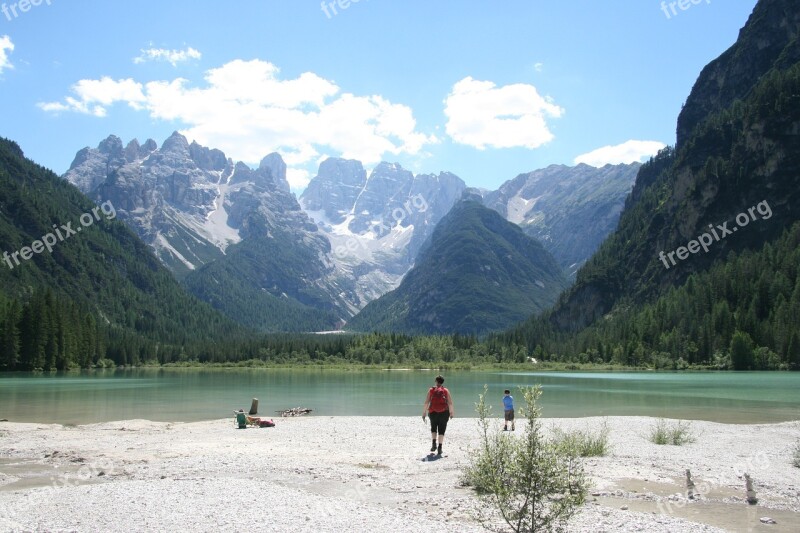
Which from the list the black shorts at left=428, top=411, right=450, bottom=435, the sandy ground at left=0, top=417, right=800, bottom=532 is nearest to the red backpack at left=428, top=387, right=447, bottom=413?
the black shorts at left=428, top=411, right=450, bottom=435

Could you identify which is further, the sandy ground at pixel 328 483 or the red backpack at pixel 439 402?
the red backpack at pixel 439 402

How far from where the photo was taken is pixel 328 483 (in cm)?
2142

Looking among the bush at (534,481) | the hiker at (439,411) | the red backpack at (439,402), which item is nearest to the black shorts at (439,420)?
the hiker at (439,411)

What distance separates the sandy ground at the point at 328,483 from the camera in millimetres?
16286

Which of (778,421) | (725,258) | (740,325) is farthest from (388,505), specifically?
(725,258)

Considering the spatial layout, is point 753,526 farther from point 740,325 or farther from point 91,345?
point 91,345

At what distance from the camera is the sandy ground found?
53.4 feet

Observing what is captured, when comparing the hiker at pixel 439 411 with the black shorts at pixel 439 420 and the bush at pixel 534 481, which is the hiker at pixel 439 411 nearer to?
the black shorts at pixel 439 420

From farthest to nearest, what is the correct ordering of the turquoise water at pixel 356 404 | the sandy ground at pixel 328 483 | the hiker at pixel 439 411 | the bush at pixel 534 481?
the turquoise water at pixel 356 404 < the hiker at pixel 439 411 < the sandy ground at pixel 328 483 < the bush at pixel 534 481

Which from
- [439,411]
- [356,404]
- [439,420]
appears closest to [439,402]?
[439,411]

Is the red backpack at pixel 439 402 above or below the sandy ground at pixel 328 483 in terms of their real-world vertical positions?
above

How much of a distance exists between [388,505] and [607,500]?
6.69 meters

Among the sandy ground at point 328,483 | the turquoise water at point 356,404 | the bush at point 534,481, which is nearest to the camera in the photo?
the bush at point 534,481

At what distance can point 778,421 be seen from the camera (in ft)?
142
